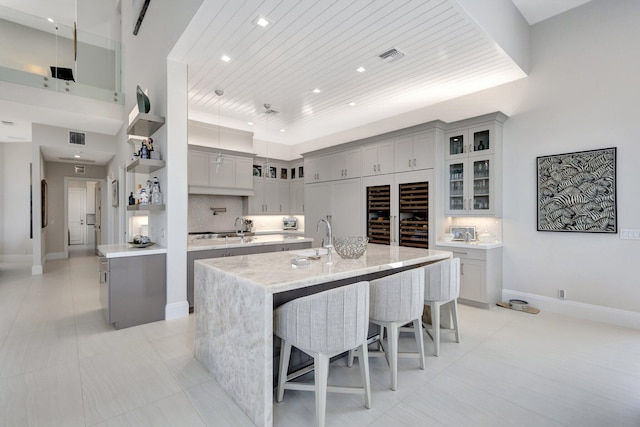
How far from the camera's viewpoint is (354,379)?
7.39ft

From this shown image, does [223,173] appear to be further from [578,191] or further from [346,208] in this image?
[578,191]

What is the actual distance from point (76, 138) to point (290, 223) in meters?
4.84

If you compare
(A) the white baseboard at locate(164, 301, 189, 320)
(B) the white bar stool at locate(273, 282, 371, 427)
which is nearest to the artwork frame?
(A) the white baseboard at locate(164, 301, 189, 320)

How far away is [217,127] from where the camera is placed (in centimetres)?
614

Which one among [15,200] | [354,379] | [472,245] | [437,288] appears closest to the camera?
[354,379]

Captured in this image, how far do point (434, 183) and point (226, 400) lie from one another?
12.1 feet

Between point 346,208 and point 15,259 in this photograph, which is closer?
point 346,208

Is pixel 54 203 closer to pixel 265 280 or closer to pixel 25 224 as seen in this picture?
pixel 25 224

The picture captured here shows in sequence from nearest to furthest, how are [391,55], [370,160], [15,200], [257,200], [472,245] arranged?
[391,55] → [472,245] → [370,160] → [257,200] → [15,200]

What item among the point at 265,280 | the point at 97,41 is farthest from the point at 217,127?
the point at 265,280

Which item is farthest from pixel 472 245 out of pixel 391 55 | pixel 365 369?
pixel 365 369

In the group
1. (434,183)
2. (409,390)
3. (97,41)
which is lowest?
(409,390)

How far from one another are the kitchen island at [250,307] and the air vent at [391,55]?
91.9 inches

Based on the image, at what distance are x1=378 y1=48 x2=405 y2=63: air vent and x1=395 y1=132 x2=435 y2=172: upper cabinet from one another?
131cm
